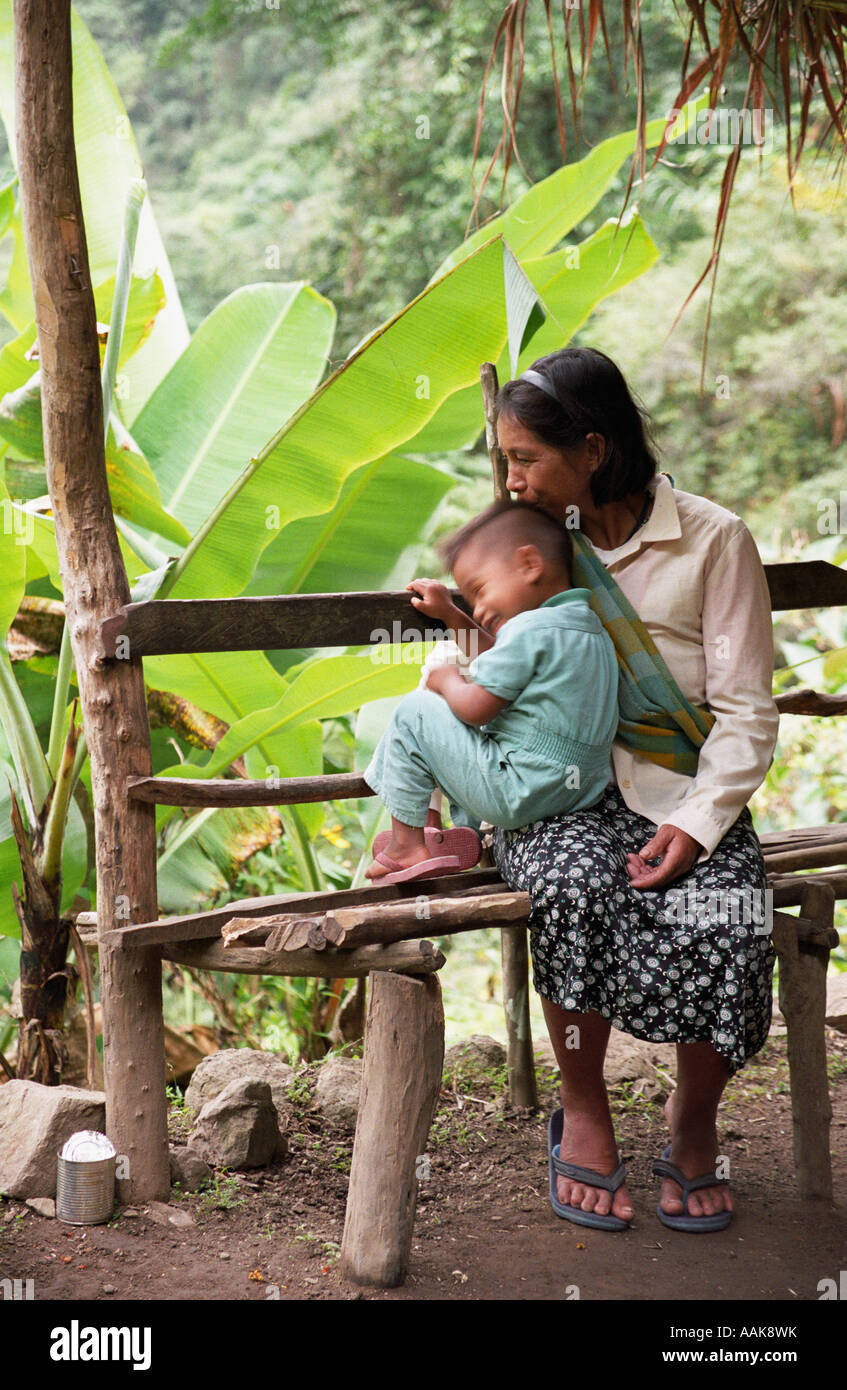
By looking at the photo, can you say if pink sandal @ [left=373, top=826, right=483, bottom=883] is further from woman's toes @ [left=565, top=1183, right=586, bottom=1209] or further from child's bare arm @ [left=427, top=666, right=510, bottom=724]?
woman's toes @ [left=565, top=1183, right=586, bottom=1209]

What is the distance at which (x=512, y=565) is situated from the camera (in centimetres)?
239

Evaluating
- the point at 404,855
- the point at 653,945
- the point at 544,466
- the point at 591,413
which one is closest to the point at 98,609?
the point at 404,855

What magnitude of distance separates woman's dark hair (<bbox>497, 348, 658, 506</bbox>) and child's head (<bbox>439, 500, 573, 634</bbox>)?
→ 0.49 ft

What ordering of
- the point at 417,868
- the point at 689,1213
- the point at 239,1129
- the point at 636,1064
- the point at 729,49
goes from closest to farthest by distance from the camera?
the point at 417,868
the point at 689,1213
the point at 239,1129
the point at 729,49
the point at 636,1064

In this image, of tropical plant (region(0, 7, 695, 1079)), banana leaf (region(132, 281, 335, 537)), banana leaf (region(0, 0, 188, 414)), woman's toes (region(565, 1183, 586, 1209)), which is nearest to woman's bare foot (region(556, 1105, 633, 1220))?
woman's toes (region(565, 1183, 586, 1209))

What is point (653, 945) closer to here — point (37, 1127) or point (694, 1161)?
point (694, 1161)

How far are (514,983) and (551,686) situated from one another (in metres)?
1.13

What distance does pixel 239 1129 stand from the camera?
107 inches

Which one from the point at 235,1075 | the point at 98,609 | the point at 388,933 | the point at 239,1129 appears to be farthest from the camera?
the point at 235,1075

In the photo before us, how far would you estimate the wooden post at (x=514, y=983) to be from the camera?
2.91 m

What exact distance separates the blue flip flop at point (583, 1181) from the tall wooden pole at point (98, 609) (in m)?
0.80

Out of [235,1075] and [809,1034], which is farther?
Answer: [235,1075]

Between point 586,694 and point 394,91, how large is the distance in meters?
10.7

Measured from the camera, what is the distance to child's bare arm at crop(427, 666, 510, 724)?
7.50 ft
